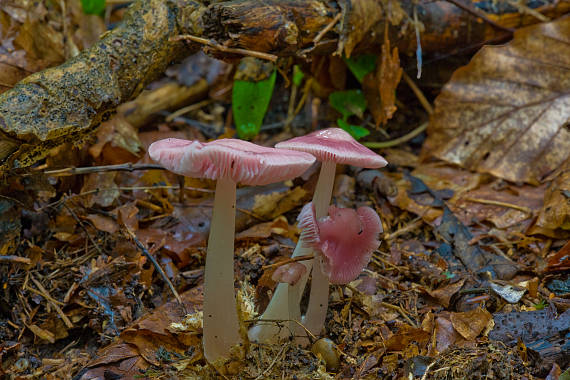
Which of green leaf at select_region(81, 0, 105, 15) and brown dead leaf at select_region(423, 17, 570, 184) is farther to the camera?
green leaf at select_region(81, 0, 105, 15)

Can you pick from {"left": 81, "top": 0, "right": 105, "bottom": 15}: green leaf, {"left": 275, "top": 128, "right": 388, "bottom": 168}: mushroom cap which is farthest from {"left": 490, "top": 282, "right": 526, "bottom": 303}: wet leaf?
{"left": 81, "top": 0, "right": 105, "bottom": 15}: green leaf

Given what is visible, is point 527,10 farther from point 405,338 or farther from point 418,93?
point 405,338

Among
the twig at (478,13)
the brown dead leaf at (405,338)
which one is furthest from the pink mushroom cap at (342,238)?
the twig at (478,13)

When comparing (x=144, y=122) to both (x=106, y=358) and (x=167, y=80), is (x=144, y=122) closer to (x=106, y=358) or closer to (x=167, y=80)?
(x=167, y=80)

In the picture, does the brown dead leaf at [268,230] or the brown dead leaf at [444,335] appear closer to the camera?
the brown dead leaf at [444,335]

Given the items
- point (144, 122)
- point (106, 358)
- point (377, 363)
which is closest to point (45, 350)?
point (106, 358)

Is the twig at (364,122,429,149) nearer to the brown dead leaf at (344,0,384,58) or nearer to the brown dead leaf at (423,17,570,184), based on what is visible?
the brown dead leaf at (423,17,570,184)

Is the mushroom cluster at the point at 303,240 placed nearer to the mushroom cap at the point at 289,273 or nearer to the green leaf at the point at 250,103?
the mushroom cap at the point at 289,273
